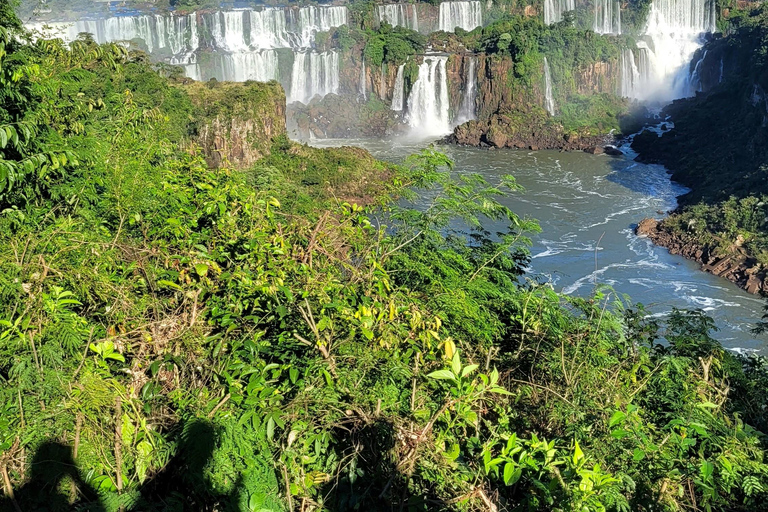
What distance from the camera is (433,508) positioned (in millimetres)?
2393

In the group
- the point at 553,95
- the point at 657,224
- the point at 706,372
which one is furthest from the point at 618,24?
the point at 706,372

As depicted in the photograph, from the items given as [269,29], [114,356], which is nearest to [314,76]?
[269,29]

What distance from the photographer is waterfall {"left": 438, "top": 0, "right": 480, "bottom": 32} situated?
41625 mm

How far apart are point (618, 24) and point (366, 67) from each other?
17.7m

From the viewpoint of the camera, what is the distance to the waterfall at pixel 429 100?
3553cm

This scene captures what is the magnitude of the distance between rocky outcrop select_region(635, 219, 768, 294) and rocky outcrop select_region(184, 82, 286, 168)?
1192cm

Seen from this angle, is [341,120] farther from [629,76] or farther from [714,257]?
[714,257]

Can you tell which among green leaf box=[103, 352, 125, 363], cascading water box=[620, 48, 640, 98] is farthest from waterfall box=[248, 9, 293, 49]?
green leaf box=[103, 352, 125, 363]

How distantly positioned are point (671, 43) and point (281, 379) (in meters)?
45.2

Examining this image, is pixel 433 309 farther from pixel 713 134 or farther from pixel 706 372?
pixel 713 134

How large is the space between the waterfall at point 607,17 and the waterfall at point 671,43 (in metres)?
1.89

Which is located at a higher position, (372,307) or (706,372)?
(372,307)

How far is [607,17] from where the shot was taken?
43.6 meters

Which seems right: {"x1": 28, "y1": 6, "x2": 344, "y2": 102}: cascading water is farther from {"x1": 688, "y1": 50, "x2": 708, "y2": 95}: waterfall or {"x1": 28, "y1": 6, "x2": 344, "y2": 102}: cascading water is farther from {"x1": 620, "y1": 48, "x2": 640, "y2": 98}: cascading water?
{"x1": 688, "y1": 50, "x2": 708, "y2": 95}: waterfall
